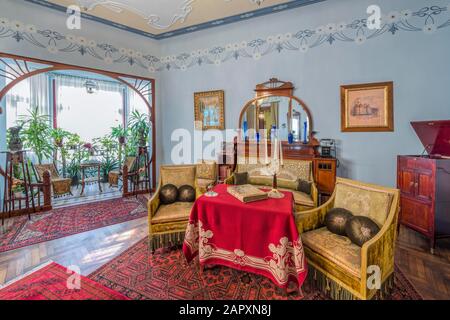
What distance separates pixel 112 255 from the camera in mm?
2826

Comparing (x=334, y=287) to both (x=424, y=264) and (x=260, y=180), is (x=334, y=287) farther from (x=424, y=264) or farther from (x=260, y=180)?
(x=260, y=180)

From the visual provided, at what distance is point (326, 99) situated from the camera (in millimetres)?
4219

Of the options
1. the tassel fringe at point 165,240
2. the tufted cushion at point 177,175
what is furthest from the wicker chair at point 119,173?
the tassel fringe at point 165,240

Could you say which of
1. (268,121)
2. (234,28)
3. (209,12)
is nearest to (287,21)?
(234,28)

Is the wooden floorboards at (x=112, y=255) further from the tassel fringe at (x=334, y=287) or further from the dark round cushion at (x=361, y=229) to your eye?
the dark round cushion at (x=361, y=229)

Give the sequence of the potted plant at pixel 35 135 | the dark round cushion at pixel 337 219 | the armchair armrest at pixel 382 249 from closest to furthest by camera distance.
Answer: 1. the armchair armrest at pixel 382 249
2. the dark round cushion at pixel 337 219
3. the potted plant at pixel 35 135

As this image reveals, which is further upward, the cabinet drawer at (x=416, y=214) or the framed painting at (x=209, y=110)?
the framed painting at (x=209, y=110)

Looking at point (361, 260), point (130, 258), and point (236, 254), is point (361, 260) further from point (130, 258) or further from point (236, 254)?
point (130, 258)

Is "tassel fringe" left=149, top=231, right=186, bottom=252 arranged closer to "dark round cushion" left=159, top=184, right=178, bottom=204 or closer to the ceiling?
"dark round cushion" left=159, top=184, right=178, bottom=204

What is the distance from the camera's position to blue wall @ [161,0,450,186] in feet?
11.7

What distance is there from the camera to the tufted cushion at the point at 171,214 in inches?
111

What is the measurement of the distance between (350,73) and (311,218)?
2.90m

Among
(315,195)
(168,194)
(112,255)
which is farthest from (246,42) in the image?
(112,255)

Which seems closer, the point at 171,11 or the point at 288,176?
the point at 288,176
